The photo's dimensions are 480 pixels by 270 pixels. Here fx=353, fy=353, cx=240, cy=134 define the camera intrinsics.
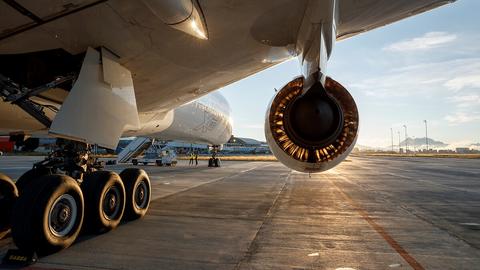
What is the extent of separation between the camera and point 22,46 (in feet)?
13.1

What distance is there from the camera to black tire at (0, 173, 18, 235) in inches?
190

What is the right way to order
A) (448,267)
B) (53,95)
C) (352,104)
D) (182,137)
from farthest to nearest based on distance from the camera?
(182,137) → (53,95) → (352,104) → (448,267)

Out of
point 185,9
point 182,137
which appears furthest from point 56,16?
point 182,137

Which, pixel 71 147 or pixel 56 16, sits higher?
pixel 56 16

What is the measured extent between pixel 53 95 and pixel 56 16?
2.27m

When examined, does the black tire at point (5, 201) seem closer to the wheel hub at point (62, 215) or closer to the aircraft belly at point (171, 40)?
the wheel hub at point (62, 215)

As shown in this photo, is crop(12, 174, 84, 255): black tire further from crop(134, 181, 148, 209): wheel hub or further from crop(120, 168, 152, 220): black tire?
crop(134, 181, 148, 209): wheel hub

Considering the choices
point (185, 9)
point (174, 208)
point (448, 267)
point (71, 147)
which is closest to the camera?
point (185, 9)

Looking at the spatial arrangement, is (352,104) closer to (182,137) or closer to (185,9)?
(185,9)

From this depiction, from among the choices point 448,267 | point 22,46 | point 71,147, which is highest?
point 22,46

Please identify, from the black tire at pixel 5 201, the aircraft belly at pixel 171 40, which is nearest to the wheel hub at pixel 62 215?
the black tire at pixel 5 201

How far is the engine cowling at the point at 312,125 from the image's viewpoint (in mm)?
4465

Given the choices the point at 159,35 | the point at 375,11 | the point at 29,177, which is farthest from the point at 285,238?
the point at 29,177

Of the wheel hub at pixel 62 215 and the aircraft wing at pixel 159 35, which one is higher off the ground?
the aircraft wing at pixel 159 35
